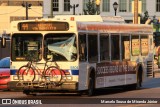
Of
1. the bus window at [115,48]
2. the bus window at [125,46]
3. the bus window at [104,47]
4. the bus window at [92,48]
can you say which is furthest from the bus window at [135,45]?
the bus window at [92,48]

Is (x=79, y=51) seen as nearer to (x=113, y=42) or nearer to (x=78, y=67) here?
(x=78, y=67)

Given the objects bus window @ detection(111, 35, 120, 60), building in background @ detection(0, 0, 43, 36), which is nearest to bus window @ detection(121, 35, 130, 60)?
bus window @ detection(111, 35, 120, 60)

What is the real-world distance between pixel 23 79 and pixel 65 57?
1586 mm

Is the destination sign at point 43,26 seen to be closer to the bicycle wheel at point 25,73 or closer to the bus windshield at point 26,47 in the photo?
the bus windshield at point 26,47

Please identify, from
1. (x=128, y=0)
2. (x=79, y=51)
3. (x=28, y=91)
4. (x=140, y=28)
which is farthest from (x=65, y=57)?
(x=128, y=0)

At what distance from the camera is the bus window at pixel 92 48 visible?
945 inches

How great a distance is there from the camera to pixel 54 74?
22.9 meters

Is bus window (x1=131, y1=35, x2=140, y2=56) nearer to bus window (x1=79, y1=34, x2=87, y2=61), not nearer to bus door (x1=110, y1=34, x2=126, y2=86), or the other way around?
bus door (x1=110, y1=34, x2=126, y2=86)

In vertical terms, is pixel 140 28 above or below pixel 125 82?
above

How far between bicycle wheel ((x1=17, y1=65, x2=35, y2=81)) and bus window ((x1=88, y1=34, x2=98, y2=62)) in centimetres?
211

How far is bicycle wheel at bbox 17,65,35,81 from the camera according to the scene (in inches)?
909

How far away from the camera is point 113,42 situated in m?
26.2

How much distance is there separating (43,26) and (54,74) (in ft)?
5.43

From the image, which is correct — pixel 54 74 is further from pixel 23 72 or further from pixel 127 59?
pixel 127 59
